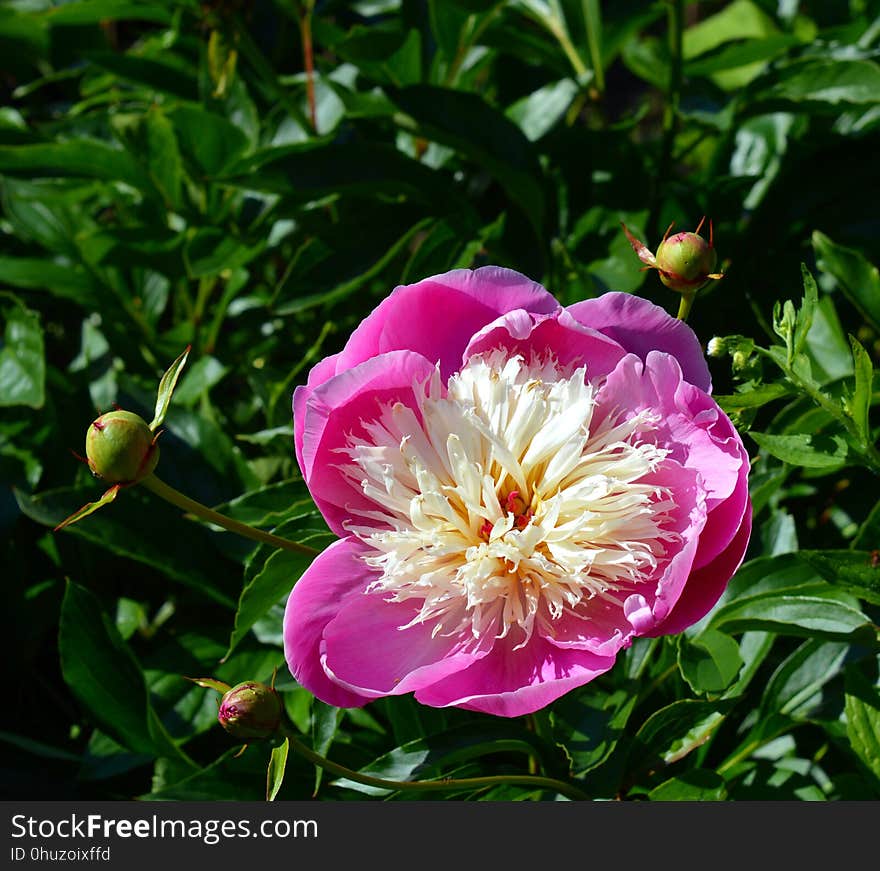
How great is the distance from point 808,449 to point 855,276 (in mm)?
381

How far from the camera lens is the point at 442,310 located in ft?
2.32

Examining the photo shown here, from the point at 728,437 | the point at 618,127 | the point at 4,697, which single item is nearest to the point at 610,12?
the point at 618,127

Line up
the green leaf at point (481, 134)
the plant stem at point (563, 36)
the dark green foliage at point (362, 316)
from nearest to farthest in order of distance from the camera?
the dark green foliage at point (362, 316) < the green leaf at point (481, 134) < the plant stem at point (563, 36)

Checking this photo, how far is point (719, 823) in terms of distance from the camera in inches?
31.0

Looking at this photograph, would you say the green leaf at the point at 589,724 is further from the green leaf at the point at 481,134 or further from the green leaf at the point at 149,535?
the green leaf at the point at 481,134

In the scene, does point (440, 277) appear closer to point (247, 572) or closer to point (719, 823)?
point (247, 572)

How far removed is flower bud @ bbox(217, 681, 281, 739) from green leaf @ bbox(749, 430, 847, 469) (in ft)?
1.09

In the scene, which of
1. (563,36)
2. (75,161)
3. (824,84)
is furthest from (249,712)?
(563,36)

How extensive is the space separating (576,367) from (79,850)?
491 millimetres

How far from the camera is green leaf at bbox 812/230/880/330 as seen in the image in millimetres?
1004

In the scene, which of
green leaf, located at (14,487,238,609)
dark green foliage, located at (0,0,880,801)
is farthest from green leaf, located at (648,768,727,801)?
green leaf, located at (14,487,238,609)

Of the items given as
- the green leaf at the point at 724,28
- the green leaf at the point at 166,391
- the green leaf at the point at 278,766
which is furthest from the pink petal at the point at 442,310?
the green leaf at the point at 724,28

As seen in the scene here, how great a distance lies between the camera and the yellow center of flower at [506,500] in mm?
661

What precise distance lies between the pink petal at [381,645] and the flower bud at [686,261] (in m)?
0.25
